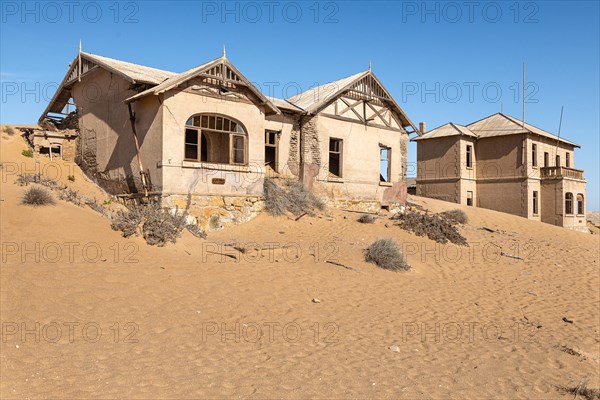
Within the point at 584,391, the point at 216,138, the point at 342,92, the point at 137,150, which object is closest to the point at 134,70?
the point at 137,150

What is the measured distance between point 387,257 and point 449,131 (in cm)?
2273

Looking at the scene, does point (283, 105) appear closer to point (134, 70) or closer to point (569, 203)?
point (134, 70)

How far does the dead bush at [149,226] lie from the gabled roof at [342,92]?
400 inches

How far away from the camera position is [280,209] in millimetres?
17672

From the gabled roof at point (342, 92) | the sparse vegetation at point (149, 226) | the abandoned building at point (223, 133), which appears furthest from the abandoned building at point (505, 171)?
the sparse vegetation at point (149, 226)

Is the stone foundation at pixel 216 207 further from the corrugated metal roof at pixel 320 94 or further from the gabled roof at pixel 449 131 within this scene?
the gabled roof at pixel 449 131

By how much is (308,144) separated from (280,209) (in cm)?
414

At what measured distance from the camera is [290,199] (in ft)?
61.0

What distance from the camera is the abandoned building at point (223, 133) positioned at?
15328mm

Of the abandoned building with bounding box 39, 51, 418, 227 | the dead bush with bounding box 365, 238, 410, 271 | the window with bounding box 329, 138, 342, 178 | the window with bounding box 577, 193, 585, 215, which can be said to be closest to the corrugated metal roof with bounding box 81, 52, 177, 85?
the abandoned building with bounding box 39, 51, 418, 227

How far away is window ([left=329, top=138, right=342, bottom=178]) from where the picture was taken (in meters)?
21.5

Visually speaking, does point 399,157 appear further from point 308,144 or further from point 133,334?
point 133,334

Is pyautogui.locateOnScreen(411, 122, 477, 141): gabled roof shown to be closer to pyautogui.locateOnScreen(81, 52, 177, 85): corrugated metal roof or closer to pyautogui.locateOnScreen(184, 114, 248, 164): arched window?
pyautogui.locateOnScreen(184, 114, 248, 164): arched window

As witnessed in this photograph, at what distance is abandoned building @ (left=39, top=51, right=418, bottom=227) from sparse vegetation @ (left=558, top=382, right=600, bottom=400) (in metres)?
11.7
